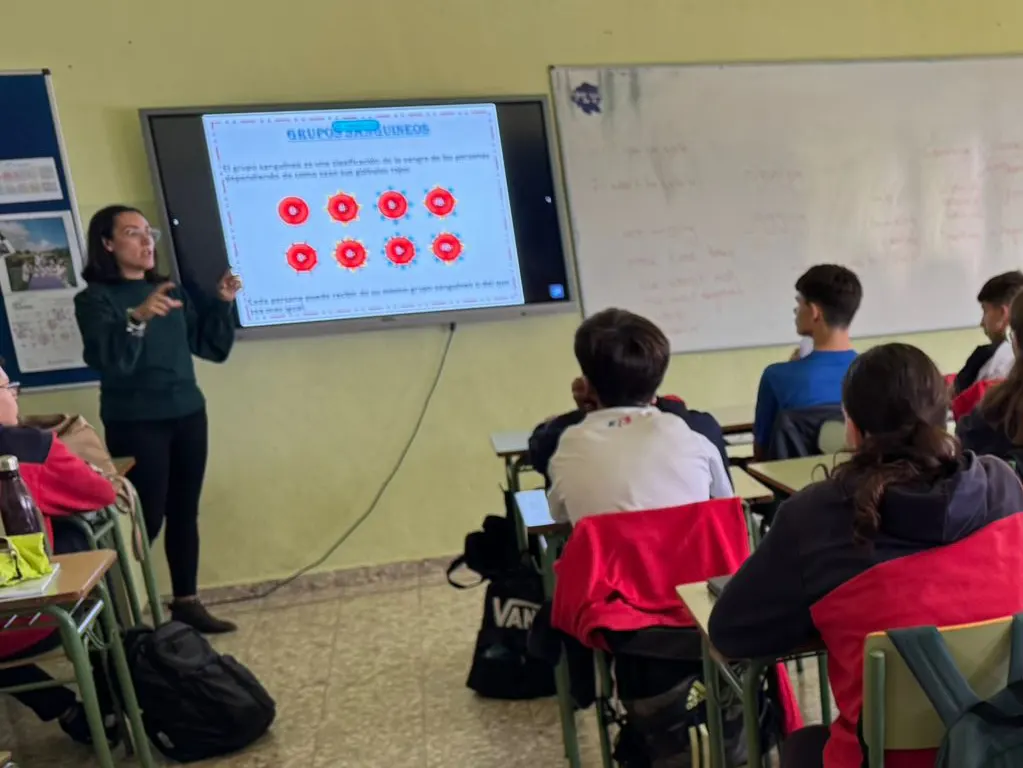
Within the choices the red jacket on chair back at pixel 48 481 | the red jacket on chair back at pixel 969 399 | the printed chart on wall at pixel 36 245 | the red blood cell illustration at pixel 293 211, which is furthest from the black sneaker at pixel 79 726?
the red jacket on chair back at pixel 969 399

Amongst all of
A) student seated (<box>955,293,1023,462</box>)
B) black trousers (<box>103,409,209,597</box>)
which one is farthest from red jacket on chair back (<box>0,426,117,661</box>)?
student seated (<box>955,293,1023,462</box>)

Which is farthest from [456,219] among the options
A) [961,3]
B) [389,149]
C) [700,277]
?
[961,3]

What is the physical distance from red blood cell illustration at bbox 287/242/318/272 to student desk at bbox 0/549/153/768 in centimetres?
147

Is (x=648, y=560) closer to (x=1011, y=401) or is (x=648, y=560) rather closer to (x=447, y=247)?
(x=1011, y=401)

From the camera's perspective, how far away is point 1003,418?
1747 millimetres

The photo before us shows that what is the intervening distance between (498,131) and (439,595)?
1.82m

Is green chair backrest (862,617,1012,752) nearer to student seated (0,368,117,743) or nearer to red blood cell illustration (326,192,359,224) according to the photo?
student seated (0,368,117,743)

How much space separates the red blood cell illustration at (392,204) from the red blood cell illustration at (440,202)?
0.32 feet

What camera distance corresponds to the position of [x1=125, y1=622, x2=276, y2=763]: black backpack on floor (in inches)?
84.7

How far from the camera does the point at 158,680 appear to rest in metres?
2.15

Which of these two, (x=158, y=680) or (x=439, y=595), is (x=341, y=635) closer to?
(x=439, y=595)

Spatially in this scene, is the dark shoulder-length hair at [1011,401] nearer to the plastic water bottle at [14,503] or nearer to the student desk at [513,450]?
the student desk at [513,450]

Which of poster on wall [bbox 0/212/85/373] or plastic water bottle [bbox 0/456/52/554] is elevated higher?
poster on wall [bbox 0/212/85/373]

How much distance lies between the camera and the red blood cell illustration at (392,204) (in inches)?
125
